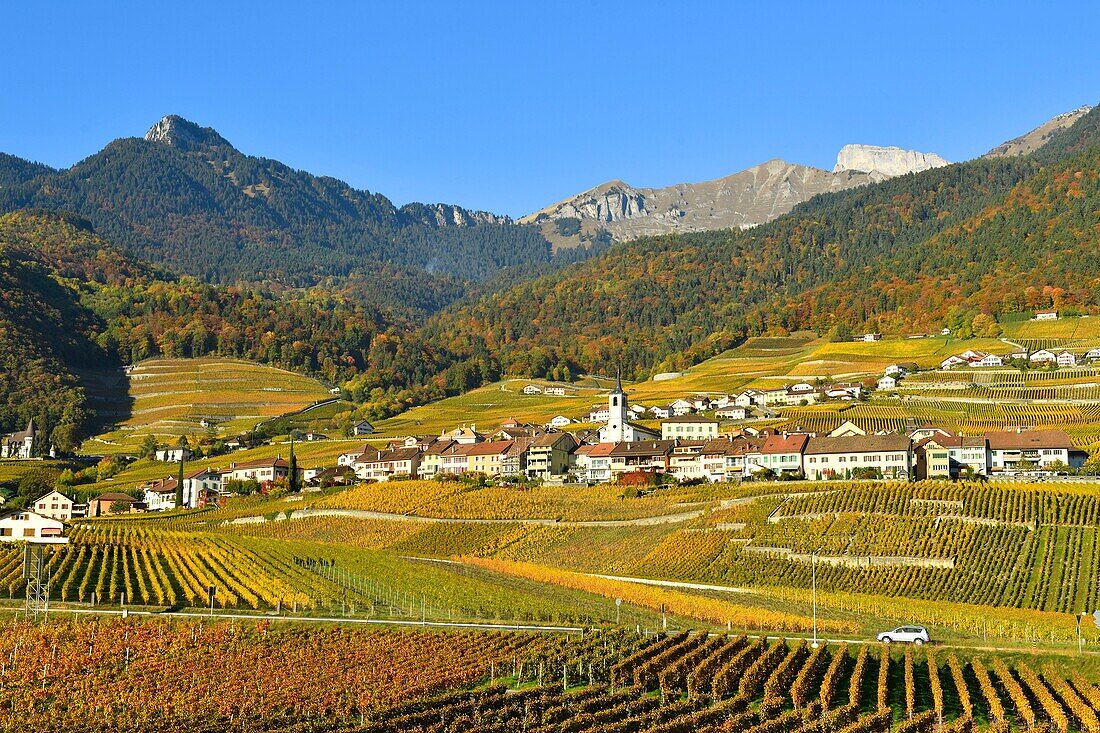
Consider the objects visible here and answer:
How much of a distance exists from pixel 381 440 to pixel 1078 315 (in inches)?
3691

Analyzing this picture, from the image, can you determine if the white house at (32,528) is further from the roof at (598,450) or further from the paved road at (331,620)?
the roof at (598,450)

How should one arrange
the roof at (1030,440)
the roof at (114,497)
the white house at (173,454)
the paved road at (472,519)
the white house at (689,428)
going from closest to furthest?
1. the paved road at (472,519)
2. the roof at (1030,440)
3. the roof at (114,497)
4. the white house at (689,428)
5. the white house at (173,454)

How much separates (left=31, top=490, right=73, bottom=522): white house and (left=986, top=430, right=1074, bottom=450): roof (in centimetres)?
7744

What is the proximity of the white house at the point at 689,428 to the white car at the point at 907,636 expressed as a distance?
241 feet

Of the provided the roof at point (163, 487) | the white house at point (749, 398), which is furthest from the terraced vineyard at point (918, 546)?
the roof at point (163, 487)

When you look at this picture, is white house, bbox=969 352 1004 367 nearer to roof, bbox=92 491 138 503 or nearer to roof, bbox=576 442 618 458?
roof, bbox=576 442 618 458

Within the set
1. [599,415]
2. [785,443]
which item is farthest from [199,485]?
[785,443]

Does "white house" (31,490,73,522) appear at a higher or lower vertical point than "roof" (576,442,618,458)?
lower

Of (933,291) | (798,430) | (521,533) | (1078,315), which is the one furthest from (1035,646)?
(933,291)

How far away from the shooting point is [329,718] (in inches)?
1347

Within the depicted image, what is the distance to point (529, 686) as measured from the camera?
3797 centimetres

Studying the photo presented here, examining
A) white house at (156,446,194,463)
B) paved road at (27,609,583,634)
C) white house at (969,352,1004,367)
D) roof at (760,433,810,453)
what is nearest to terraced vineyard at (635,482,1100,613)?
roof at (760,433,810,453)

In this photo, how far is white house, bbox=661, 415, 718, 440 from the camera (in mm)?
120625

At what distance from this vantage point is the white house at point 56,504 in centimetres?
10812
